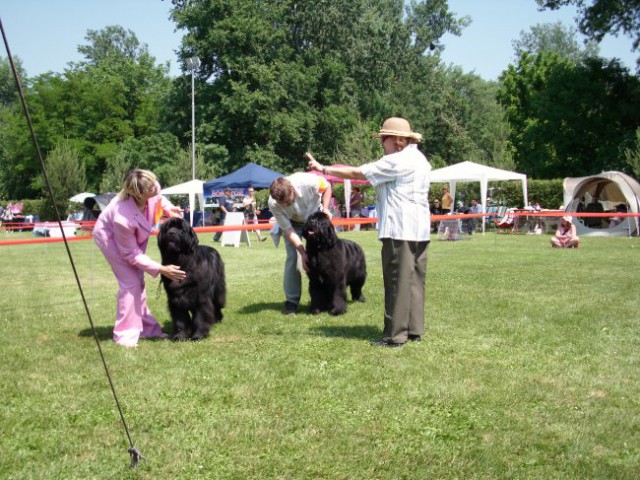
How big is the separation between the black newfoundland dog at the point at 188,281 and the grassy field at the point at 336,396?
0.21 m

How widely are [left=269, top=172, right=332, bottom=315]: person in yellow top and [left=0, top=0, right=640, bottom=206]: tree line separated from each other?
26748 mm

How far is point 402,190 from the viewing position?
6.13 metres

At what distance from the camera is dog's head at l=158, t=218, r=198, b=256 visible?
20.5 ft

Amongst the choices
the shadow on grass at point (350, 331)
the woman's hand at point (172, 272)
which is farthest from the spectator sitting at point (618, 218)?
the woman's hand at point (172, 272)

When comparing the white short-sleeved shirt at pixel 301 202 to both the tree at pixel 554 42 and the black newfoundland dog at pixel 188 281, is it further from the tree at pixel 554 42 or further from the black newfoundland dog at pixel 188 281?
the tree at pixel 554 42

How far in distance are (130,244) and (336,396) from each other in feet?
9.22

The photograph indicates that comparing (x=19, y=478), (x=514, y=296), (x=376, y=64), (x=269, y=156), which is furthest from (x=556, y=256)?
(x=376, y=64)

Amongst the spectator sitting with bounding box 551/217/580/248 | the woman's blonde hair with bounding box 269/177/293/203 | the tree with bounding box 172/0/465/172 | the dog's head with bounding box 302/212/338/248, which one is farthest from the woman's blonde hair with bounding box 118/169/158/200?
the tree with bounding box 172/0/465/172

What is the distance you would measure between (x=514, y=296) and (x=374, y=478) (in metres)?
6.26

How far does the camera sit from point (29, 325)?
7.66m

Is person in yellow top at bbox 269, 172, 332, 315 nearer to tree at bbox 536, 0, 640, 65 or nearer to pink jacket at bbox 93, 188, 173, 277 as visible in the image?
pink jacket at bbox 93, 188, 173, 277

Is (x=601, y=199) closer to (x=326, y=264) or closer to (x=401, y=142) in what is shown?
(x=326, y=264)

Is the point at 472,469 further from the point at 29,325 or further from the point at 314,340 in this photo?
the point at 29,325

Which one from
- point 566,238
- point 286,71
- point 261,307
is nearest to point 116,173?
point 286,71
